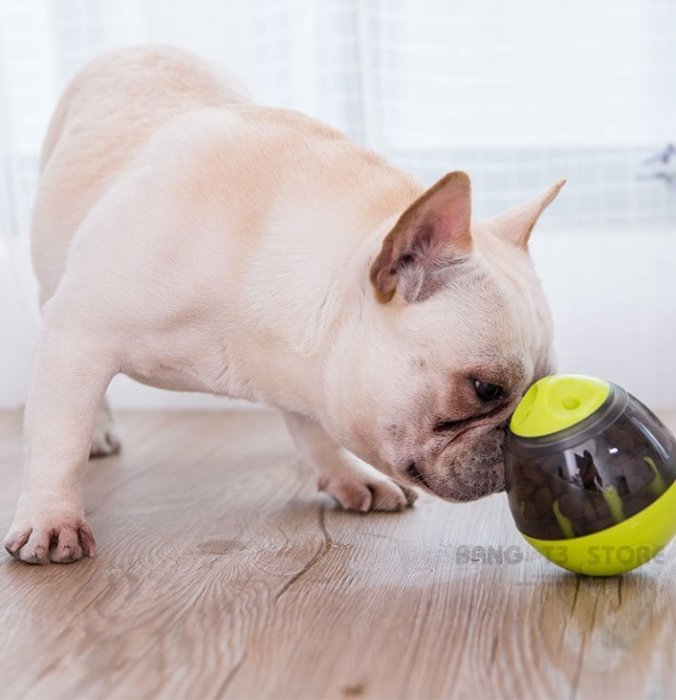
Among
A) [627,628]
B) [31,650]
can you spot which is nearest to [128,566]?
[31,650]

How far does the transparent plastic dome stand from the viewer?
1532 millimetres

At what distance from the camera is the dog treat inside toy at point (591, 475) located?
1535 millimetres

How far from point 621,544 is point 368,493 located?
2.34 feet

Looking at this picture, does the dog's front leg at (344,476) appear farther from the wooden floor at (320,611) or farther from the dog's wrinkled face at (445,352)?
the dog's wrinkled face at (445,352)

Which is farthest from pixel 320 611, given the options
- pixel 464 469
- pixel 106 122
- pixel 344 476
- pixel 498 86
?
pixel 498 86

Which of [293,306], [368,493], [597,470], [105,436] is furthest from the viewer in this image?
[105,436]

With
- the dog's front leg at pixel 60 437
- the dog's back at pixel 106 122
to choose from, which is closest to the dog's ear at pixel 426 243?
the dog's front leg at pixel 60 437

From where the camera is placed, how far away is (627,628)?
149cm

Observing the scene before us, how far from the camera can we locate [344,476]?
225 centimetres

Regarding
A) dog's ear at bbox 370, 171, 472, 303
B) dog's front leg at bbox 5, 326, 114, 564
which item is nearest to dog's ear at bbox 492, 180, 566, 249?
dog's ear at bbox 370, 171, 472, 303

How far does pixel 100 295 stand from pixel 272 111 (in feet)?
1.57

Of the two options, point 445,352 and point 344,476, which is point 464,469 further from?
point 344,476

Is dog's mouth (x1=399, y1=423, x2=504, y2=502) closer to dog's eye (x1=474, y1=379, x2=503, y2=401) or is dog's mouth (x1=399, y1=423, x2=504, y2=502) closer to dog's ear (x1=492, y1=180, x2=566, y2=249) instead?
dog's eye (x1=474, y1=379, x2=503, y2=401)

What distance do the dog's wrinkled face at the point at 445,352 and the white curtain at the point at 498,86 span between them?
1.58m
